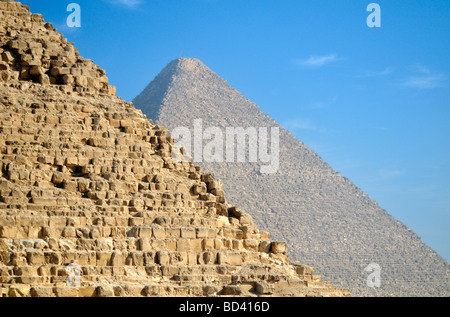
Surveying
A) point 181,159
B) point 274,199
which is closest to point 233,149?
point 274,199

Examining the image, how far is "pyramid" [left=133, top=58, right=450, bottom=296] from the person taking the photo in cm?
15588

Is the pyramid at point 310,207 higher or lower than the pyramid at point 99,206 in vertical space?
higher

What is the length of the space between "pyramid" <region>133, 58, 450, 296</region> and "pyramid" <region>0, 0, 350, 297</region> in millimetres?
93907

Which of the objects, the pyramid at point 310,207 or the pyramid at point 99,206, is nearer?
the pyramid at point 99,206

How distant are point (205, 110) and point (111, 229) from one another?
15359 centimetres

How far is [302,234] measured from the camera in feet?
540

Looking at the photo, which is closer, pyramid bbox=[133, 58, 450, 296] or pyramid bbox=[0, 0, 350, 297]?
pyramid bbox=[0, 0, 350, 297]

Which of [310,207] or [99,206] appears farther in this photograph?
[310,207]

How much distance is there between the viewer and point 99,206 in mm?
38875

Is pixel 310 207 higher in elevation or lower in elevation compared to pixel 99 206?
higher

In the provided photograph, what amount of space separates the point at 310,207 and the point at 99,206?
13959cm

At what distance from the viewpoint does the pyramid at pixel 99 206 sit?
36.8 m

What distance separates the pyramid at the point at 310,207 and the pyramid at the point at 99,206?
308 feet
